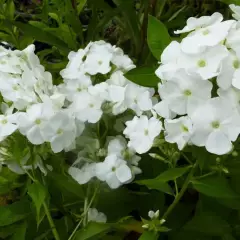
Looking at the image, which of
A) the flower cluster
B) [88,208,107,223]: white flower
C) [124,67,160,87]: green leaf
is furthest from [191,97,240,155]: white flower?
[88,208,107,223]: white flower

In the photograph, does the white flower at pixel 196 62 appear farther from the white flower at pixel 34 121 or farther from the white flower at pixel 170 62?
the white flower at pixel 34 121

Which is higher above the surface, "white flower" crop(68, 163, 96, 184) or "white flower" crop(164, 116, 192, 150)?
"white flower" crop(164, 116, 192, 150)

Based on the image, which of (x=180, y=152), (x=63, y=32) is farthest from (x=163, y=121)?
(x=63, y=32)

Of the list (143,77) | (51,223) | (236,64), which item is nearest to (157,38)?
(143,77)

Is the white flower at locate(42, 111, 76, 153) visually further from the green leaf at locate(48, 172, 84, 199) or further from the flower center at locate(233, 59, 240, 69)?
the flower center at locate(233, 59, 240, 69)

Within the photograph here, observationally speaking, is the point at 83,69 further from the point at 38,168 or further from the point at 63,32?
the point at 63,32
